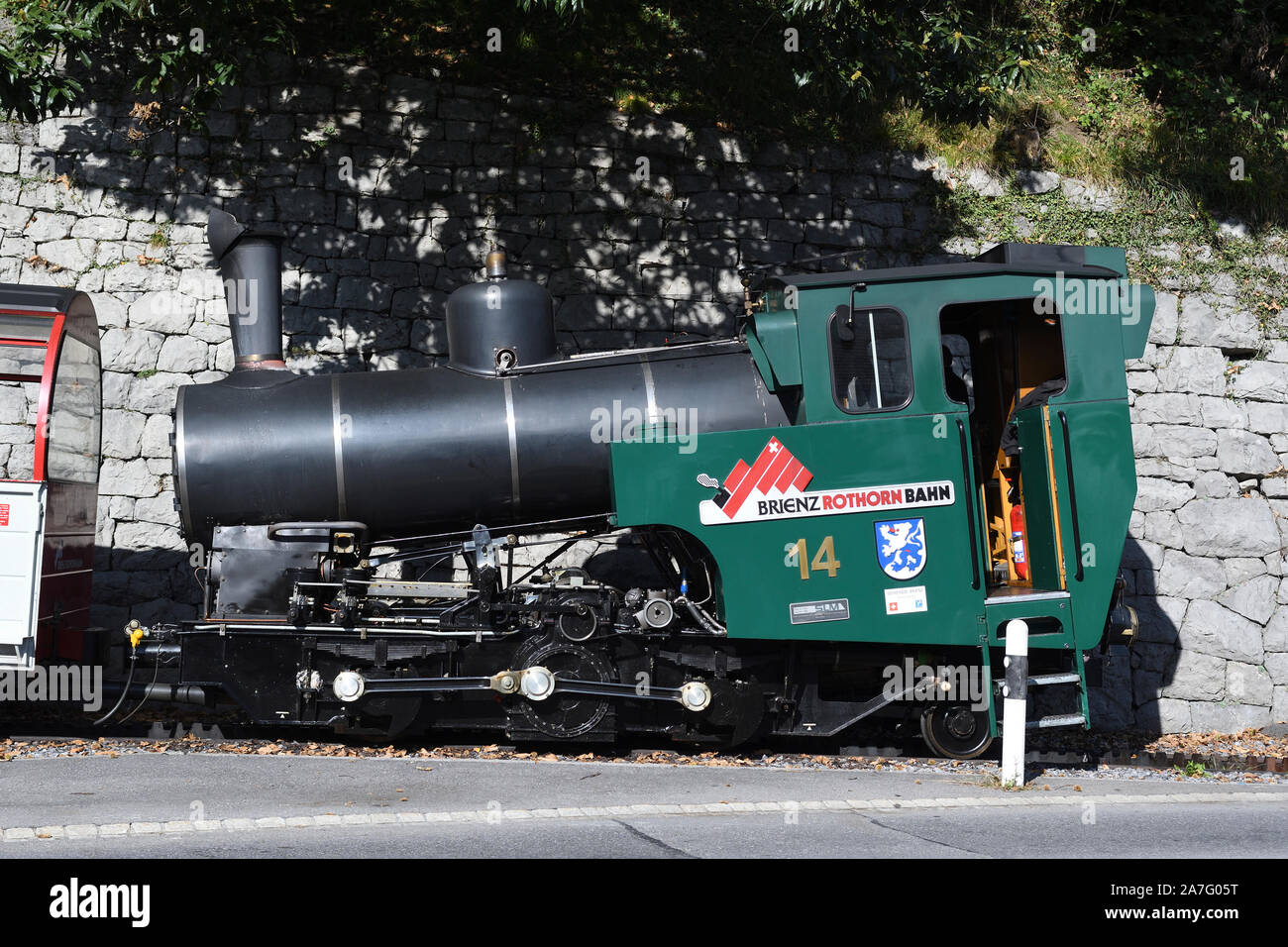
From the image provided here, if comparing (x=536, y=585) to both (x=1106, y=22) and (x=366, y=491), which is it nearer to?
(x=366, y=491)

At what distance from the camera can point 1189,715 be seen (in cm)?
995

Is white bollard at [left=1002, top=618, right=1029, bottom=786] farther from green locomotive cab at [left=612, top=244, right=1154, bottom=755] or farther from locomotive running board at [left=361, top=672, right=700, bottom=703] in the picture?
locomotive running board at [left=361, top=672, right=700, bottom=703]

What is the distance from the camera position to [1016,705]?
681 centimetres

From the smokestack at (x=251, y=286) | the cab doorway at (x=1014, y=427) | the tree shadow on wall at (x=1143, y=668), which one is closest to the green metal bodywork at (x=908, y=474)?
the cab doorway at (x=1014, y=427)

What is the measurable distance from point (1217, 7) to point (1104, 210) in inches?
142

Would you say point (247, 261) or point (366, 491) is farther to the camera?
point (247, 261)

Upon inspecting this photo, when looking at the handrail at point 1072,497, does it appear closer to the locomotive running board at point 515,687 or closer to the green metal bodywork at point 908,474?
the green metal bodywork at point 908,474

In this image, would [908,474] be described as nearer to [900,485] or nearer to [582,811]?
[900,485]

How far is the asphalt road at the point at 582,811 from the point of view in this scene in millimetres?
5074

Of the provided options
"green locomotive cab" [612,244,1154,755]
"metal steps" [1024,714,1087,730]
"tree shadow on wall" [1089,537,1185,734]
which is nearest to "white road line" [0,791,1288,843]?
"metal steps" [1024,714,1087,730]

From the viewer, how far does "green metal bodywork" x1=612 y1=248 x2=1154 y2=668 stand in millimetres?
7199

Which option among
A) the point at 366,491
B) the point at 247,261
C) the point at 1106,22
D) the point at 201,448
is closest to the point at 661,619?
the point at 366,491

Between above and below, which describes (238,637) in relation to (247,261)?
below

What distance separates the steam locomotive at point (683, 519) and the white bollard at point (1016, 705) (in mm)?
461
